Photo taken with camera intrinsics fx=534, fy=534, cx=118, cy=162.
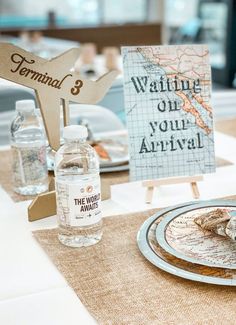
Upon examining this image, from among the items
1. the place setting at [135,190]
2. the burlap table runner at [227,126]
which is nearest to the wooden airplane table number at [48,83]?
the place setting at [135,190]

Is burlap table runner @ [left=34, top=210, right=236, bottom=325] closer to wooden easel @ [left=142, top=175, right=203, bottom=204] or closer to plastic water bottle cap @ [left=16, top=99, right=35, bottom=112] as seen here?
wooden easel @ [left=142, top=175, right=203, bottom=204]

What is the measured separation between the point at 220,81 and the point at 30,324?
5951 mm

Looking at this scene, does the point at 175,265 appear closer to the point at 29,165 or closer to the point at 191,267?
the point at 191,267

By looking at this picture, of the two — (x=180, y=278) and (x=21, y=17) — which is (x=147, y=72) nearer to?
(x=180, y=278)

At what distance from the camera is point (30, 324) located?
66cm

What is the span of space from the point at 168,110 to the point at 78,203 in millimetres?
297

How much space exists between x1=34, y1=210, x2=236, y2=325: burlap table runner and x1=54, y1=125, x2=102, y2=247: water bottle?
0.02m

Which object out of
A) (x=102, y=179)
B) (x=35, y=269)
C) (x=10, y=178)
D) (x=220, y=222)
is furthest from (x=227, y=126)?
(x=35, y=269)

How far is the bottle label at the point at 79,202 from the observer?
84 cm

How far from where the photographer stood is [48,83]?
998 millimetres

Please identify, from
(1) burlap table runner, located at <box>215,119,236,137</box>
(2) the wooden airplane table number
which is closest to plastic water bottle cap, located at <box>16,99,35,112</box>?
(2) the wooden airplane table number

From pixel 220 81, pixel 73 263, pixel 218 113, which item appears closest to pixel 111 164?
pixel 73 263

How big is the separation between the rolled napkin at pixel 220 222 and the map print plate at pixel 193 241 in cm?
1

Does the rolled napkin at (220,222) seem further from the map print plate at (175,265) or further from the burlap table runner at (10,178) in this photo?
the burlap table runner at (10,178)
